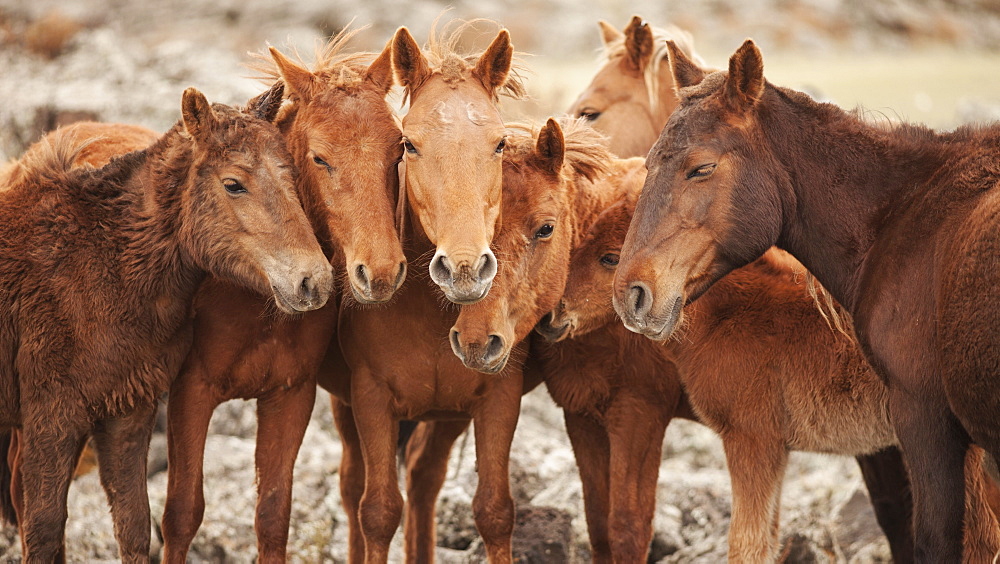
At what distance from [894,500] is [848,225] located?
2791 millimetres

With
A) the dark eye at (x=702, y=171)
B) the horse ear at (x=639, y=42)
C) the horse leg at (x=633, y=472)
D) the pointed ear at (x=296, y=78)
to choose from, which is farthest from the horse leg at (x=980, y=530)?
the horse ear at (x=639, y=42)

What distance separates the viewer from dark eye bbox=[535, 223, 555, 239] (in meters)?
5.70

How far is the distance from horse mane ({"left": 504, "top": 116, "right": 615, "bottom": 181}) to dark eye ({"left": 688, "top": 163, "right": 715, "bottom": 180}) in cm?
119

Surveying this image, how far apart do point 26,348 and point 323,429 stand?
421 cm

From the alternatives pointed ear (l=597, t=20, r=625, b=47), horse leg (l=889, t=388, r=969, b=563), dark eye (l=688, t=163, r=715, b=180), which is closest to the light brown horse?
dark eye (l=688, t=163, r=715, b=180)

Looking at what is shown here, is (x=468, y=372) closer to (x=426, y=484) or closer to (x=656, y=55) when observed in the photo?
(x=426, y=484)

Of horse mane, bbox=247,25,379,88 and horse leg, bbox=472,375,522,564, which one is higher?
horse mane, bbox=247,25,379,88

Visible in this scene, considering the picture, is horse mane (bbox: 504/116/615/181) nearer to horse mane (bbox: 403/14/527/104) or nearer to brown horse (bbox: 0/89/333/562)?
horse mane (bbox: 403/14/527/104)

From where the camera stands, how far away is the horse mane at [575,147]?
231 inches

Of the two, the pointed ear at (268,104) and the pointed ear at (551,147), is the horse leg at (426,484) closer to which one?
the pointed ear at (551,147)

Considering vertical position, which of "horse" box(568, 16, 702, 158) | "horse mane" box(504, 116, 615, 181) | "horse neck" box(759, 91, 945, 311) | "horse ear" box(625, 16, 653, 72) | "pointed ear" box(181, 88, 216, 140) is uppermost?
"horse ear" box(625, 16, 653, 72)

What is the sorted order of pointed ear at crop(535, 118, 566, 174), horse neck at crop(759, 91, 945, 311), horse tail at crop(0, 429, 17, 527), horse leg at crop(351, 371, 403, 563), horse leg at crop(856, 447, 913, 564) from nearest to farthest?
horse neck at crop(759, 91, 945, 311)
pointed ear at crop(535, 118, 566, 174)
horse leg at crop(351, 371, 403, 563)
horse tail at crop(0, 429, 17, 527)
horse leg at crop(856, 447, 913, 564)

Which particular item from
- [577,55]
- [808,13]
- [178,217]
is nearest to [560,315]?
[178,217]

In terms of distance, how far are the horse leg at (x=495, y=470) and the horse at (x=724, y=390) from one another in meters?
0.49
